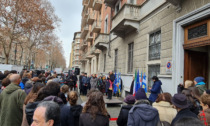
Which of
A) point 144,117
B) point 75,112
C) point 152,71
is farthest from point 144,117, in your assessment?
point 152,71

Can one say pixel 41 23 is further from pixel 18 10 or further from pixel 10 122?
pixel 10 122

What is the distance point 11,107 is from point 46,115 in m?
2.10

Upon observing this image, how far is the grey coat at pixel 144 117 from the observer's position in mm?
2441

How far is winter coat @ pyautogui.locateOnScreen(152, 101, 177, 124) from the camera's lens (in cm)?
285

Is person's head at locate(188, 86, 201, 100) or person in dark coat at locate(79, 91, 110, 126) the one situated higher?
person's head at locate(188, 86, 201, 100)

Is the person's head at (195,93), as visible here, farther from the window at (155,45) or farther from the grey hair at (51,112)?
the window at (155,45)

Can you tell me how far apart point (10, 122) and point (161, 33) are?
22.5 ft

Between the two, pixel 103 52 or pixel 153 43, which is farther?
pixel 103 52

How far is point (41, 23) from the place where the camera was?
830 inches

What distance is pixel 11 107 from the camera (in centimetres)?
329

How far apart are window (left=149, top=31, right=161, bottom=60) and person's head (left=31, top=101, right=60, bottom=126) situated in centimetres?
667

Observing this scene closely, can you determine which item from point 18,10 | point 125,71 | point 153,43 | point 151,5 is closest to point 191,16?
point 153,43

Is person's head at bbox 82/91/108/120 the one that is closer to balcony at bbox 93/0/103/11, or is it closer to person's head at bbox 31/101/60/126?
person's head at bbox 31/101/60/126

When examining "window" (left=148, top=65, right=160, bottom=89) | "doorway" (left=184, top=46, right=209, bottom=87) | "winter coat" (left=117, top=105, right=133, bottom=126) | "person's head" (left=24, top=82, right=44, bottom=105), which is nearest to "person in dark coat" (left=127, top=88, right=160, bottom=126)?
"winter coat" (left=117, top=105, right=133, bottom=126)
